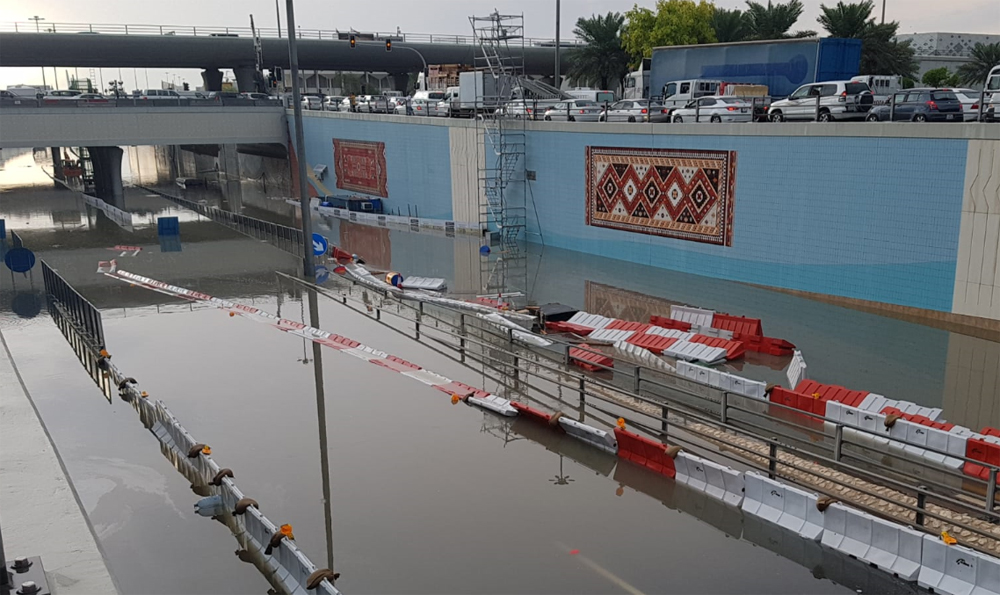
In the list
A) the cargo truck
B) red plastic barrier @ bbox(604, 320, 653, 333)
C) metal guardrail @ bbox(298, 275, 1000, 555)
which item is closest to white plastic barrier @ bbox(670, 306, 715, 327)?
red plastic barrier @ bbox(604, 320, 653, 333)

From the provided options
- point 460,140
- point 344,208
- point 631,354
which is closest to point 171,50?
point 344,208

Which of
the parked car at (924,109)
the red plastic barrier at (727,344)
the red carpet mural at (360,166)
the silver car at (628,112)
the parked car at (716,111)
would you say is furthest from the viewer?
the red carpet mural at (360,166)

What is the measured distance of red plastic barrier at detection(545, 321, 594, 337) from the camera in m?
20.0

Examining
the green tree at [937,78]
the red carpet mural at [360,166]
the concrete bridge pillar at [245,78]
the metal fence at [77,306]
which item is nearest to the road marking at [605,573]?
the metal fence at [77,306]

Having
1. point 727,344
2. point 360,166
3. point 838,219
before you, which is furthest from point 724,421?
point 360,166

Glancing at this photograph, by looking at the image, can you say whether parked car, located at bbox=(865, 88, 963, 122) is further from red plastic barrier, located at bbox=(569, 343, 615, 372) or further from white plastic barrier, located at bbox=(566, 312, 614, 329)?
red plastic barrier, located at bbox=(569, 343, 615, 372)

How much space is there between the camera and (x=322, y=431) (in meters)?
14.4

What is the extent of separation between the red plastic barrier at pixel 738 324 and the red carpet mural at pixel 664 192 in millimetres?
6979

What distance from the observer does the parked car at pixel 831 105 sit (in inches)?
938

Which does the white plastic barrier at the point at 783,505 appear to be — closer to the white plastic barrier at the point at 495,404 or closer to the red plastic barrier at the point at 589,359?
the white plastic barrier at the point at 495,404

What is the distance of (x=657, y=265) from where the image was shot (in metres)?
28.6

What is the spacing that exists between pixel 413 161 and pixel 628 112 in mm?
13823

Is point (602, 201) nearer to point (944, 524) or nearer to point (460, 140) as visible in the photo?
point (460, 140)

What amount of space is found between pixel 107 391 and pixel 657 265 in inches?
721
